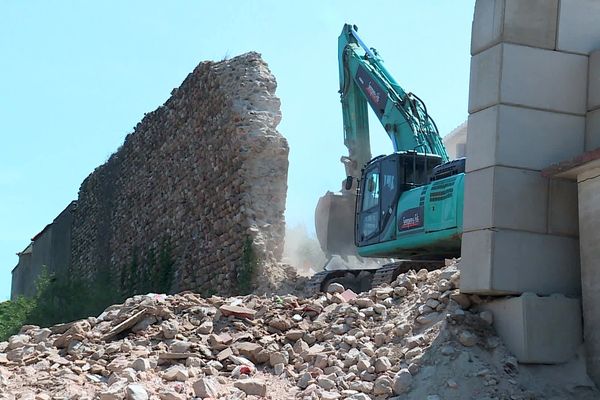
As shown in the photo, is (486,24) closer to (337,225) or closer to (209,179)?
(209,179)

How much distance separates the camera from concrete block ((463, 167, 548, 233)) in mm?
7242

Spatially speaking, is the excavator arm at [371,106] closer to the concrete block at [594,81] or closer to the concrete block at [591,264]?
the concrete block at [594,81]

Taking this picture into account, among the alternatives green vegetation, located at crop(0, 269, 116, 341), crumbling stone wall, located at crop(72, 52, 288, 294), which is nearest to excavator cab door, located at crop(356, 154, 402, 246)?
crumbling stone wall, located at crop(72, 52, 288, 294)

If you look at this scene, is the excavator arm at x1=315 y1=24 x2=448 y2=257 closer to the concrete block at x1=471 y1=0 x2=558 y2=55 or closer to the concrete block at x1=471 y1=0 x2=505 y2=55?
the concrete block at x1=471 y1=0 x2=505 y2=55

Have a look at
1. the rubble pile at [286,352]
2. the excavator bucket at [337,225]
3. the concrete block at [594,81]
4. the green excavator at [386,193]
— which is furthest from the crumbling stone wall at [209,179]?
the concrete block at [594,81]

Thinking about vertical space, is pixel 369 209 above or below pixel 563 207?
above

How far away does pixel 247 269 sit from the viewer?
46.3 feet

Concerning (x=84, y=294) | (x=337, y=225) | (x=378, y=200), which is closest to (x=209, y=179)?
(x=337, y=225)

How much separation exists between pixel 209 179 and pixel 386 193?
13.2 ft

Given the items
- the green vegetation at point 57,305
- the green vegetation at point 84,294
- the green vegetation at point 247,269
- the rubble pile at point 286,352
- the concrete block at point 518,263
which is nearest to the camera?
the rubble pile at point 286,352

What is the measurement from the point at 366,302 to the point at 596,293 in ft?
7.22

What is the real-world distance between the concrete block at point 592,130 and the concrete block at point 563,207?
0.40 metres

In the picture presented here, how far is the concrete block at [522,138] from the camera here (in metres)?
7.34

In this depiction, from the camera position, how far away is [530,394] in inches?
259
